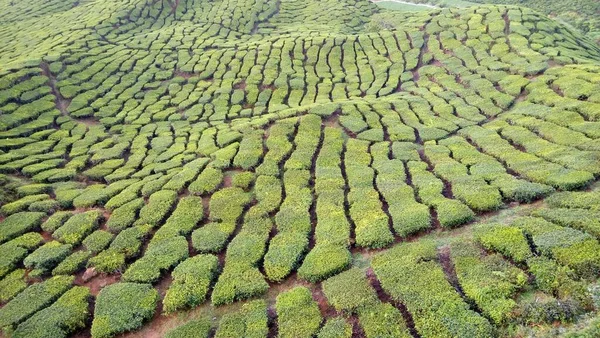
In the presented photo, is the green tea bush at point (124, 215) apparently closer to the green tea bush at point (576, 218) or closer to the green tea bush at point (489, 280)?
the green tea bush at point (489, 280)

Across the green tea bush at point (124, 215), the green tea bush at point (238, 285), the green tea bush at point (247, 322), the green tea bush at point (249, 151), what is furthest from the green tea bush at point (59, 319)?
the green tea bush at point (249, 151)

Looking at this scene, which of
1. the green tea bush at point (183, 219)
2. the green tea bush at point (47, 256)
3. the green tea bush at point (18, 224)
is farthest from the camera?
the green tea bush at point (18, 224)

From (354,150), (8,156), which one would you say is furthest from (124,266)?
(8,156)

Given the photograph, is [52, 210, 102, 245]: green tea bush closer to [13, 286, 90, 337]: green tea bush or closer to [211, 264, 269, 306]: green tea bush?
[13, 286, 90, 337]: green tea bush

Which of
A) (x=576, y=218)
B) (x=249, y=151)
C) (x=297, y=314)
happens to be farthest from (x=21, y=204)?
(x=576, y=218)

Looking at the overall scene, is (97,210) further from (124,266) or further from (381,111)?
(381,111)

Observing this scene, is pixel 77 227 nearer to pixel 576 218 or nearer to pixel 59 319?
pixel 59 319

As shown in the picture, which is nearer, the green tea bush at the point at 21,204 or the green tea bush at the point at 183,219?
the green tea bush at the point at 183,219

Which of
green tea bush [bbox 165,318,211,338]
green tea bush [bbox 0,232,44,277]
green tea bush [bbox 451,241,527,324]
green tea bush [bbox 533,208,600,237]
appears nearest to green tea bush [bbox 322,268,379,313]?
green tea bush [bbox 451,241,527,324]
